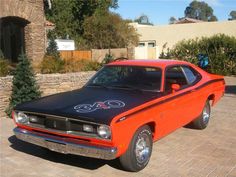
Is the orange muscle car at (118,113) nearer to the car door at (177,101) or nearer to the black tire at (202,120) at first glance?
the car door at (177,101)

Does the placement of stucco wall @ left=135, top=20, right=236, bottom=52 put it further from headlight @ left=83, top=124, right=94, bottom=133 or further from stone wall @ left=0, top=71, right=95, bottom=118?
headlight @ left=83, top=124, right=94, bottom=133

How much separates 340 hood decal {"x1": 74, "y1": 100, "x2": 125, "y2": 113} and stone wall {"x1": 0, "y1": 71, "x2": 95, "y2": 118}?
4835 millimetres

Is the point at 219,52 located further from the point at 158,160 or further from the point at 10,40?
the point at 158,160

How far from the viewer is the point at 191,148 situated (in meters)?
7.54

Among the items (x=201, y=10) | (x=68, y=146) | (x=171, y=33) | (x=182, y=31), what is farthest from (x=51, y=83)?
(x=201, y=10)

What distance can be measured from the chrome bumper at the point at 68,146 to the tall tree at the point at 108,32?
25422 millimetres

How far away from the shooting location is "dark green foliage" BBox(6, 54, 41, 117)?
10.5 m

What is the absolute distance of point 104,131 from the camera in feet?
18.6

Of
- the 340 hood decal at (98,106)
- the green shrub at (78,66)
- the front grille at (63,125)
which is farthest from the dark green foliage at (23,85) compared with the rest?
the 340 hood decal at (98,106)

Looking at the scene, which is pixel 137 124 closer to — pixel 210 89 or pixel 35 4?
pixel 210 89

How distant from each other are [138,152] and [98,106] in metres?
0.90

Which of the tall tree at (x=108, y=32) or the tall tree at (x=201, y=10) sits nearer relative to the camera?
the tall tree at (x=108, y=32)

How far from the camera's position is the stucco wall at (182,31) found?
1375 inches

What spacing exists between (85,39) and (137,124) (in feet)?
94.3
